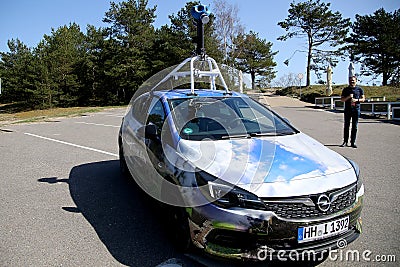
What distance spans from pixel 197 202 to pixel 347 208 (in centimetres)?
127

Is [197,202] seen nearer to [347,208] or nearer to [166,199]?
[166,199]

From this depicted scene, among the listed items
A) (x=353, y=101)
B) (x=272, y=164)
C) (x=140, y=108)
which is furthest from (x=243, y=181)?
(x=353, y=101)

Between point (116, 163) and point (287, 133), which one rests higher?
point (287, 133)

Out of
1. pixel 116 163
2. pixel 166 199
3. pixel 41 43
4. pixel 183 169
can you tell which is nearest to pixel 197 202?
pixel 183 169

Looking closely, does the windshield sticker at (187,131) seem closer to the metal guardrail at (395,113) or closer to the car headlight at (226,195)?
the car headlight at (226,195)

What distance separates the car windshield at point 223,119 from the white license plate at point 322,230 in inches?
52.0

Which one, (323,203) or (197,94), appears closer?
(323,203)

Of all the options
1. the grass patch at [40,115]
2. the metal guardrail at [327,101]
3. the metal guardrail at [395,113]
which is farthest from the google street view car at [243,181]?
the metal guardrail at [327,101]

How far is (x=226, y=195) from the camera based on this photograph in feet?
9.04

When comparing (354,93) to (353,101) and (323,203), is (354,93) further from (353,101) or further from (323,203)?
(323,203)

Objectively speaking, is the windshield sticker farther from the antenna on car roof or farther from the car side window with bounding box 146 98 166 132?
the antenna on car roof

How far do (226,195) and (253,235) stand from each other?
37cm

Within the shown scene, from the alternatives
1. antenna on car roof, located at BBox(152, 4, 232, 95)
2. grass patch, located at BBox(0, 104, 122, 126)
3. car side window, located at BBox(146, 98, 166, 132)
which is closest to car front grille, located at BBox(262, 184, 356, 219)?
car side window, located at BBox(146, 98, 166, 132)

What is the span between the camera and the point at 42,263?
3.15m
